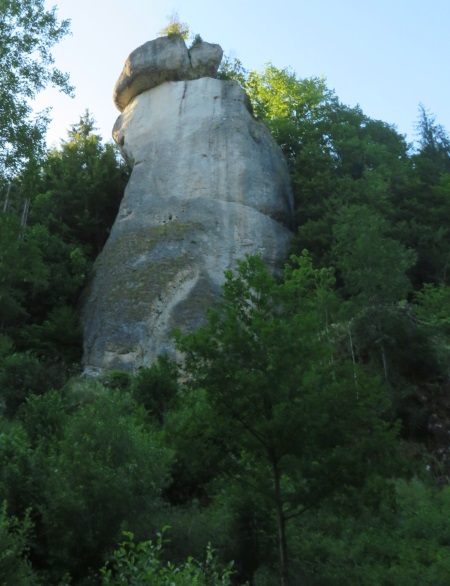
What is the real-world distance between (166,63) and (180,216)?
8957 millimetres

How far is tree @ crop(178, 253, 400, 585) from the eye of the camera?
10.2 m

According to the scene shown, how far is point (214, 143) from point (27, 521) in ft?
74.7

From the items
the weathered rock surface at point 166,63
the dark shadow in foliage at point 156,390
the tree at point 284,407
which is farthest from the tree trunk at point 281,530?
the weathered rock surface at point 166,63

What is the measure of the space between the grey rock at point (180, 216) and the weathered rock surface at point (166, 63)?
1.89 ft

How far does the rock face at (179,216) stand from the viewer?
24688 millimetres

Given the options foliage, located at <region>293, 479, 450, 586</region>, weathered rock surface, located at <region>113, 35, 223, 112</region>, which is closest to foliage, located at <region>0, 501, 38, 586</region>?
foliage, located at <region>293, 479, 450, 586</region>

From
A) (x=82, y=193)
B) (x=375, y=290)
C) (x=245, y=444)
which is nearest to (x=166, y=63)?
(x=82, y=193)

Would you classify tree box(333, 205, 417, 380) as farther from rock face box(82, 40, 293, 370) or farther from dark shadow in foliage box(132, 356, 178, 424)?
rock face box(82, 40, 293, 370)

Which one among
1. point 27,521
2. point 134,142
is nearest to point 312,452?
point 27,521

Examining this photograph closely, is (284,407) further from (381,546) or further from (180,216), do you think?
(180,216)

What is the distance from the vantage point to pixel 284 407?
1009cm

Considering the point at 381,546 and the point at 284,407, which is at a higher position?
the point at 284,407

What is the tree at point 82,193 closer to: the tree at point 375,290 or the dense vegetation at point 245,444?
the dense vegetation at point 245,444

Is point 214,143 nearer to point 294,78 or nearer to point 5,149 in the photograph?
point 294,78
